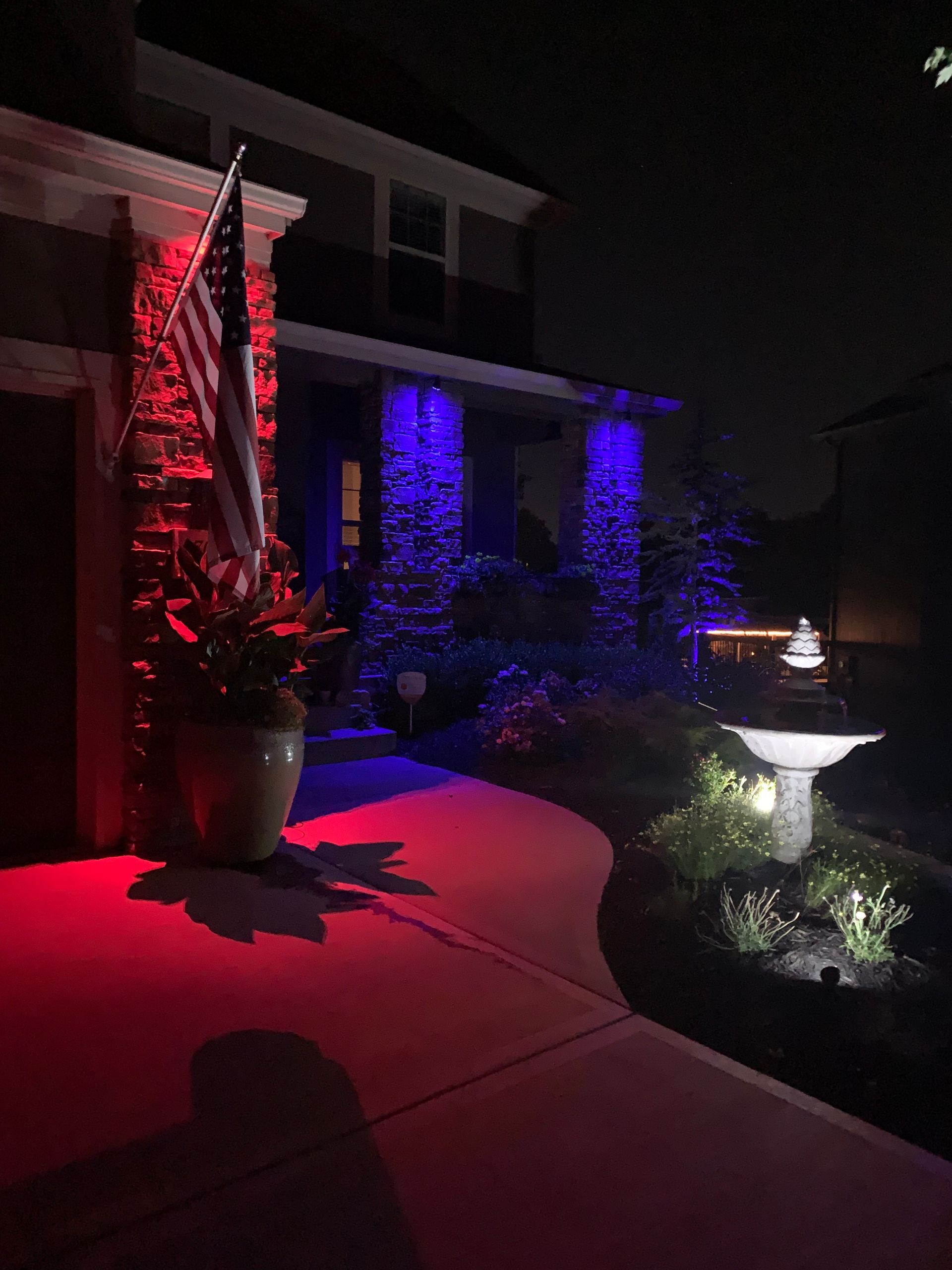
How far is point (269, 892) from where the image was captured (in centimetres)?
479

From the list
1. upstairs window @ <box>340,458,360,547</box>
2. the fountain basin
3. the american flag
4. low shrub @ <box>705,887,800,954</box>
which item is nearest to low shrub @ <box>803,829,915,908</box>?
low shrub @ <box>705,887,800,954</box>

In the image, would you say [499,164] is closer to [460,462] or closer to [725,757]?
[460,462]

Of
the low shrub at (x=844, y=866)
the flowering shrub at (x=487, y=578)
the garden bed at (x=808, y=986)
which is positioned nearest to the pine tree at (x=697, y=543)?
the flowering shrub at (x=487, y=578)

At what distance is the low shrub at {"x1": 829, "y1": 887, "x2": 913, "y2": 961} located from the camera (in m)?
4.05

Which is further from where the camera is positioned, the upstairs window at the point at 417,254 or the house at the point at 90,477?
the upstairs window at the point at 417,254

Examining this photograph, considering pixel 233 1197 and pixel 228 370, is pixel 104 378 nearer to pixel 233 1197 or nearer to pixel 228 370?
pixel 228 370

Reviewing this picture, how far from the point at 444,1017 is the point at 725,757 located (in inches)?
208

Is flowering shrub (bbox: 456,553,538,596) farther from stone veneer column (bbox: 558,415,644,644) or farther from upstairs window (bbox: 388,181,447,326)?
upstairs window (bbox: 388,181,447,326)

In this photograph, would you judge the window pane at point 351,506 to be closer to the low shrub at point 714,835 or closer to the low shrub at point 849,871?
the low shrub at point 714,835

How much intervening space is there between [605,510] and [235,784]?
11069mm

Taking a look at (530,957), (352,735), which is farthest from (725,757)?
(530,957)

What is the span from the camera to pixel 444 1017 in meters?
3.46

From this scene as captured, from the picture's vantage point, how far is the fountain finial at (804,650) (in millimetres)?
5520

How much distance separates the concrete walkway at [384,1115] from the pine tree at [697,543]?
14116 millimetres
